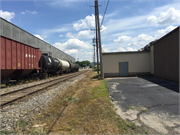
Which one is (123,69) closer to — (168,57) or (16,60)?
(168,57)

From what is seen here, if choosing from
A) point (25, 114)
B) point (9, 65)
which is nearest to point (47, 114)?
point (25, 114)

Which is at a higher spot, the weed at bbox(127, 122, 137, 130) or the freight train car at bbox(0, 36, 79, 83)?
the freight train car at bbox(0, 36, 79, 83)

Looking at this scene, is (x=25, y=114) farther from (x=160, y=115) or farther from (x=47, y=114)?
(x=160, y=115)

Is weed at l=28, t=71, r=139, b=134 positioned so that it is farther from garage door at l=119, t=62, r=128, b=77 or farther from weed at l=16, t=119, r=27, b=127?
garage door at l=119, t=62, r=128, b=77

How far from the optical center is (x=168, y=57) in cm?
1220

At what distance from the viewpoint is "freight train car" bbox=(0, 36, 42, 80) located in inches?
385

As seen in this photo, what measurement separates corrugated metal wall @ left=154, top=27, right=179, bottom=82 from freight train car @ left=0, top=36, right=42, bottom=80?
532 inches

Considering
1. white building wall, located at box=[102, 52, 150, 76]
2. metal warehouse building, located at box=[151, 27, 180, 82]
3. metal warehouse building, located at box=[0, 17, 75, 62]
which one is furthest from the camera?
metal warehouse building, located at box=[0, 17, 75, 62]

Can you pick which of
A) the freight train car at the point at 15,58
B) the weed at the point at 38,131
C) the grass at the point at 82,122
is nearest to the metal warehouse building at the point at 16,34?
the freight train car at the point at 15,58

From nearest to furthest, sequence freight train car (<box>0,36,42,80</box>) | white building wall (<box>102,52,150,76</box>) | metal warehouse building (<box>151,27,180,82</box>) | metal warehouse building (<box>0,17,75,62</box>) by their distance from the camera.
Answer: freight train car (<box>0,36,42,80</box>) → metal warehouse building (<box>151,27,180,82</box>) → white building wall (<box>102,52,150,76</box>) → metal warehouse building (<box>0,17,75,62</box>)

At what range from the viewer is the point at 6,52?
389 inches

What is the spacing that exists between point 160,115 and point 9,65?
35.2 feet

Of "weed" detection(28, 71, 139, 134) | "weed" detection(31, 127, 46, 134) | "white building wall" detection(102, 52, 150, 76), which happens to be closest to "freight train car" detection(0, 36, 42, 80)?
"weed" detection(28, 71, 139, 134)

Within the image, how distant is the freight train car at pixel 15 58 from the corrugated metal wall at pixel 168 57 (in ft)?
44.3
